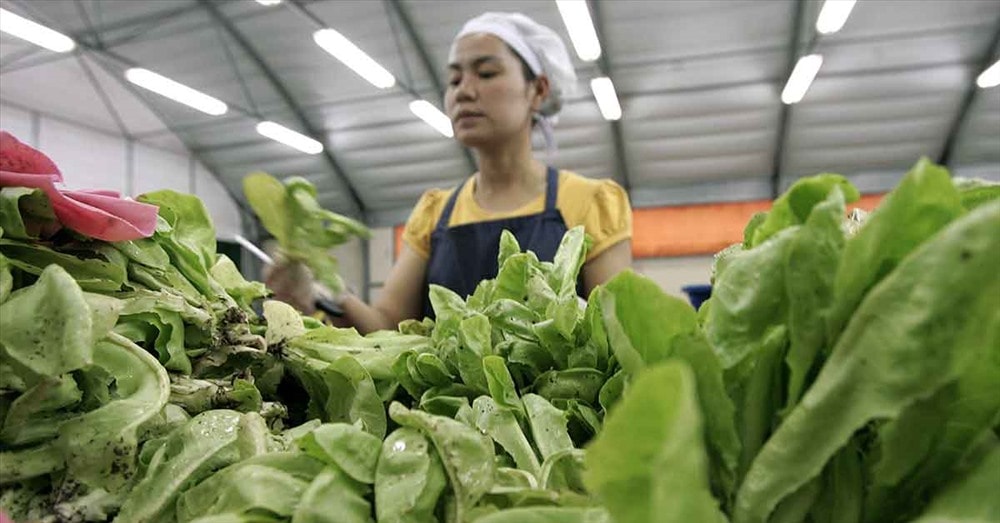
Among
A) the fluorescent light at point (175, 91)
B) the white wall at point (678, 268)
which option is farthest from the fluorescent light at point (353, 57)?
the white wall at point (678, 268)

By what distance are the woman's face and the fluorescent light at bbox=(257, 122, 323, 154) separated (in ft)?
22.5

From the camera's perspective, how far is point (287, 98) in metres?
7.68

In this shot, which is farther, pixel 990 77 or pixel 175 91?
pixel 175 91

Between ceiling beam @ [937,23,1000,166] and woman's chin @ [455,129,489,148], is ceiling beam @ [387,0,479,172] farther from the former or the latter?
woman's chin @ [455,129,489,148]

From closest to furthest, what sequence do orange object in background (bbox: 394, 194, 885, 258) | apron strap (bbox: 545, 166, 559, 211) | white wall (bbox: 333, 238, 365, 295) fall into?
apron strap (bbox: 545, 166, 559, 211)
orange object in background (bbox: 394, 194, 885, 258)
white wall (bbox: 333, 238, 365, 295)

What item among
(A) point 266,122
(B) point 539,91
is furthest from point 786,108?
(B) point 539,91

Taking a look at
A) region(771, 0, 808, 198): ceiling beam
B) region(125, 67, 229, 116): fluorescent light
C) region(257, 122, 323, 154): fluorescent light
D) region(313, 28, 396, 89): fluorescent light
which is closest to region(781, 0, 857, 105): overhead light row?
region(771, 0, 808, 198): ceiling beam

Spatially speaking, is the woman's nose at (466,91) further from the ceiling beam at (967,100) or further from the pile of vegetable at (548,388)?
the ceiling beam at (967,100)

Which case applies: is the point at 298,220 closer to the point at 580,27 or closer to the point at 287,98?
the point at 580,27

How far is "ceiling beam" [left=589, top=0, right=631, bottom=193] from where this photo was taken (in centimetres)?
624

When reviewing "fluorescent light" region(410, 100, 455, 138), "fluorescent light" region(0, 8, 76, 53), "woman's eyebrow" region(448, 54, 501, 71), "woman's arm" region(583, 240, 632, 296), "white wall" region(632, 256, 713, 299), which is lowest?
"white wall" region(632, 256, 713, 299)

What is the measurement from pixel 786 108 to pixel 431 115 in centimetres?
369

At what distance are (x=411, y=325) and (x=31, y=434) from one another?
38 cm

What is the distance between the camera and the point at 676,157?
26.9ft
